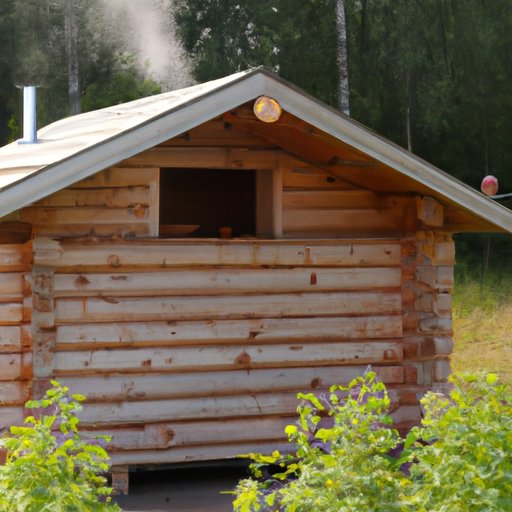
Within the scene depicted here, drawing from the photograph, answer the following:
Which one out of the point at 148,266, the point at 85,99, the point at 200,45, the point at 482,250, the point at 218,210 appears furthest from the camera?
the point at 85,99

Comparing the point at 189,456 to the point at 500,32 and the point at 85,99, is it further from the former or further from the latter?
the point at 85,99

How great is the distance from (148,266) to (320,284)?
59.9 inches

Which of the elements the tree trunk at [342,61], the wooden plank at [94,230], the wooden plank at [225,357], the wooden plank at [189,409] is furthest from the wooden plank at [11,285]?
the tree trunk at [342,61]

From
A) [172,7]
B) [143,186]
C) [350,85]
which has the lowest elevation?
[143,186]

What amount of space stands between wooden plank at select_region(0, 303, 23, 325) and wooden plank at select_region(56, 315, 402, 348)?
34cm

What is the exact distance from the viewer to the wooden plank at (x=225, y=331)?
942 cm

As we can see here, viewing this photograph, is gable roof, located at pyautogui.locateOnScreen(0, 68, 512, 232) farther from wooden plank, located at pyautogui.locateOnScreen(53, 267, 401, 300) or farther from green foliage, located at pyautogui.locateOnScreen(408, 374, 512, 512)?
green foliage, located at pyautogui.locateOnScreen(408, 374, 512, 512)

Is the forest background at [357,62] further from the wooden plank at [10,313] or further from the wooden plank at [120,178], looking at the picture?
the wooden plank at [10,313]

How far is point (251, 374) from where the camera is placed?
9.85 metres

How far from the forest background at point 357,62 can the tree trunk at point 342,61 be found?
96 millimetres

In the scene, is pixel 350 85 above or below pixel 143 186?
above

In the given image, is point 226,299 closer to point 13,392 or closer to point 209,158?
point 209,158

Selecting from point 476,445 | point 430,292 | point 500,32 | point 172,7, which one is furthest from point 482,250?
point 476,445

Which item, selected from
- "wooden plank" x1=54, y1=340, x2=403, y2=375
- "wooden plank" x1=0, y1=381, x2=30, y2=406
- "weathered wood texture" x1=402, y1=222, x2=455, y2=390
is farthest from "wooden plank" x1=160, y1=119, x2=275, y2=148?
"wooden plank" x1=0, y1=381, x2=30, y2=406
